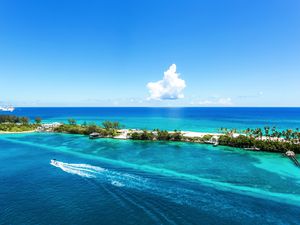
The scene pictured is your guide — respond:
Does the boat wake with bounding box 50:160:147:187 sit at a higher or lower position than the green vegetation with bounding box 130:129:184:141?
lower

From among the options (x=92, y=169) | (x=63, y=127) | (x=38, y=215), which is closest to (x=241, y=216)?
(x=38, y=215)

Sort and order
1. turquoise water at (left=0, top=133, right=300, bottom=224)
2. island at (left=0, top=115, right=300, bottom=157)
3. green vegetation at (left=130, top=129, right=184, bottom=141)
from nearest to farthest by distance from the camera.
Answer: turquoise water at (left=0, top=133, right=300, bottom=224) → island at (left=0, top=115, right=300, bottom=157) → green vegetation at (left=130, top=129, right=184, bottom=141)

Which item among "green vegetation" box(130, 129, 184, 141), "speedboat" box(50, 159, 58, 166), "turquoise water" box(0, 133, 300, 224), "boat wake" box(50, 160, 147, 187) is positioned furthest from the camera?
"green vegetation" box(130, 129, 184, 141)

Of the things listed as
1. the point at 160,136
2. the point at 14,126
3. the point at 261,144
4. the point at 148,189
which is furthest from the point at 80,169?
the point at 14,126

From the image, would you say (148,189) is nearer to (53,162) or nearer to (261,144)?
(53,162)

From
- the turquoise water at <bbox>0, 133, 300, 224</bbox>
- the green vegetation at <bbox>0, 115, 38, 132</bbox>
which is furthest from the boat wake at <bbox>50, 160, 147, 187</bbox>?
the green vegetation at <bbox>0, 115, 38, 132</bbox>

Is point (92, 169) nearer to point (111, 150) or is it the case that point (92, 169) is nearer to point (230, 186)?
point (111, 150)

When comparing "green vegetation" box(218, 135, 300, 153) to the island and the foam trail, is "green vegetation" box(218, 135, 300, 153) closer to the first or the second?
the island

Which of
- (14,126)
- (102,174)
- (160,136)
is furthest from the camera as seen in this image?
(14,126)

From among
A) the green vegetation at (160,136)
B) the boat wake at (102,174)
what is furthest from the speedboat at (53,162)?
the green vegetation at (160,136)

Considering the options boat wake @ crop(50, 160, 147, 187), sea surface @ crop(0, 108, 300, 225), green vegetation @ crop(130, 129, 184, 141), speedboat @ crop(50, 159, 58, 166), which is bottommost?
sea surface @ crop(0, 108, 300, 225)
